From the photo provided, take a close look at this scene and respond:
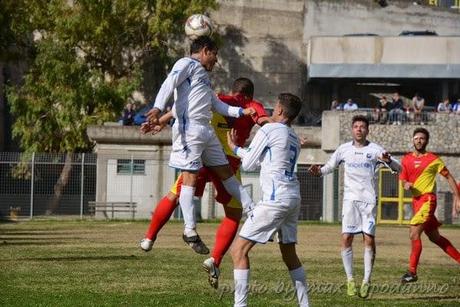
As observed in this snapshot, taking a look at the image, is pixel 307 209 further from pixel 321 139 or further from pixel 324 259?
pixel 324 259

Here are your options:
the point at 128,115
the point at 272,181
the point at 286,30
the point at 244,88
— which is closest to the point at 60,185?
the point at 128,115

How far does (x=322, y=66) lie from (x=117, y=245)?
34.1 meters

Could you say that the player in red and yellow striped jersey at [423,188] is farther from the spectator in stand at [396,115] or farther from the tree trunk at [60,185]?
the tree trunk at [60,185]

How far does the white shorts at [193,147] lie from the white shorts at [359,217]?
3.44 metres

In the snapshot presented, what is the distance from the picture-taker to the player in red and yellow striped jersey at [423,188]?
67.5 feet

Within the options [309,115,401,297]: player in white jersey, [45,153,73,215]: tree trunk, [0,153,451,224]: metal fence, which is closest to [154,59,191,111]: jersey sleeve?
[309,115,401,297]: player in white jersey

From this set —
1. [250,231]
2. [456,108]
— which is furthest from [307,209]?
[250,231]

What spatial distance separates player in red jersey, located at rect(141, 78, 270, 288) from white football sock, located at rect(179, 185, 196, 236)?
152mm

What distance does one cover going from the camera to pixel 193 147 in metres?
15.6

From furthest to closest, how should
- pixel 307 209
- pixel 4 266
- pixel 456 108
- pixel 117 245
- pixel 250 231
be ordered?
pixel 456 108 → pixel 307 209 → pixel 117 245 → pixel 4 266 → pixel 250 231

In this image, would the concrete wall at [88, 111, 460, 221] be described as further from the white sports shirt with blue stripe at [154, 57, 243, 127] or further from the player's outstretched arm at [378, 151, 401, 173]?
the white sports shirt with blue stripe at [154, 57, 243, 127]

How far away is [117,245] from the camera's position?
92.4ft

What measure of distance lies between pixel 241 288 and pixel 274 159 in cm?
141

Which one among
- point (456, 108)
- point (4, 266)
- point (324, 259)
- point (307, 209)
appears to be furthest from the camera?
point (456, 108)
